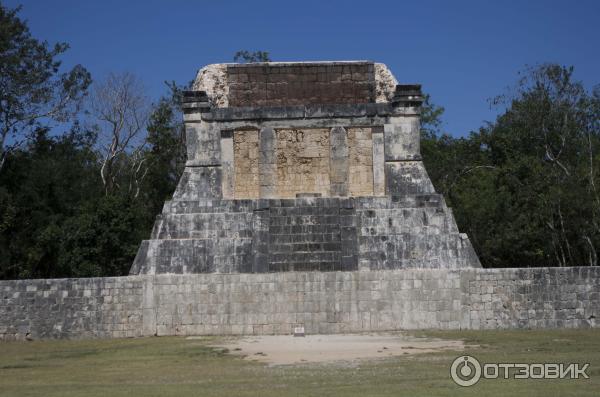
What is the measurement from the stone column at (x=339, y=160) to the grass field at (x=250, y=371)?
15.5 ft

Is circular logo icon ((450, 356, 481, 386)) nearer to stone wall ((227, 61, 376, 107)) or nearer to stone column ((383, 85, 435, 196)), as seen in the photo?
stone column ((383, 85, 435, 196))

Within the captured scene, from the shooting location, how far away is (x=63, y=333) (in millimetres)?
16000

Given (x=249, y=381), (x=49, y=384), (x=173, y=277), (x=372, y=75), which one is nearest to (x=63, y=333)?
(x=173, y=277)

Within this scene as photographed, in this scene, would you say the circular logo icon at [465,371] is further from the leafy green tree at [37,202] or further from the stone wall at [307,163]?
the leafy green tree at [37,202]

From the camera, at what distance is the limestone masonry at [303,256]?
1591 centimetres

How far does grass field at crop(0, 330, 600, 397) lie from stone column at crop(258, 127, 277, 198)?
477 centimetres

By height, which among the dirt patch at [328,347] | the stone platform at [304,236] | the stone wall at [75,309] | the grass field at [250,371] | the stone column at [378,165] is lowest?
the grass field at [250,371]

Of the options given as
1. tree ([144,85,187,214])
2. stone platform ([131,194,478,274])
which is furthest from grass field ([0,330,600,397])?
tree ([144,85,187,214])

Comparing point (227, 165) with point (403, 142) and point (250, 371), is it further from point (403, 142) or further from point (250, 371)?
point (250, 371)

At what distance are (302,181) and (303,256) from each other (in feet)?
8.96

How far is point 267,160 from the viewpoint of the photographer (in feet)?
62.1

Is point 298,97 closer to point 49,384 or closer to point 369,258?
point 369,258

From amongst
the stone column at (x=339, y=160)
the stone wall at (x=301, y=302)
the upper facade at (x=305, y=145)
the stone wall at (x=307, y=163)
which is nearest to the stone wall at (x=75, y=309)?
the stone wall at (x=301, y=302)

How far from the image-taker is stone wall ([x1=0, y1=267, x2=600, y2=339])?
15875mm
